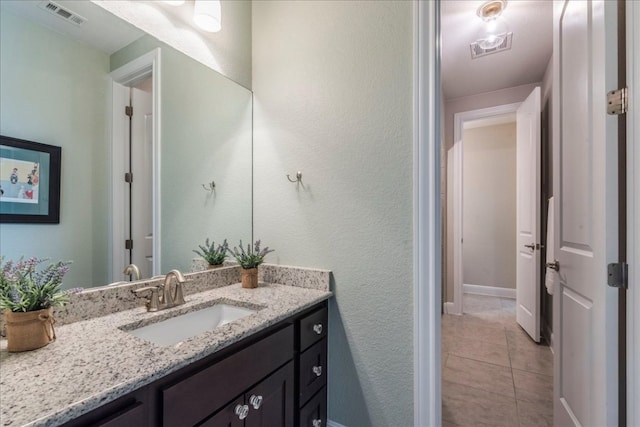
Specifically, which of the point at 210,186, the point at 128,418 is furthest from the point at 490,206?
the point at 128,418

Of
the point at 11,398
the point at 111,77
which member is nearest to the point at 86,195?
the point at 111,77

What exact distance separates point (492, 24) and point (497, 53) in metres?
0.51

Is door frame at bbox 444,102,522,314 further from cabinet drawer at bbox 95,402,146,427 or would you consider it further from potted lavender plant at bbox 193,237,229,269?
cabinet drawer at bbox 95,402,146,427

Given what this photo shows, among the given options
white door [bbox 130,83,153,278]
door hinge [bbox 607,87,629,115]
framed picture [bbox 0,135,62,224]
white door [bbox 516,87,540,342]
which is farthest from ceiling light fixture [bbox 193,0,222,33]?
white door [bbox 516,87,540,342]

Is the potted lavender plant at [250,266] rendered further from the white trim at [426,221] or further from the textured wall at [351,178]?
the white trim at [426,221]

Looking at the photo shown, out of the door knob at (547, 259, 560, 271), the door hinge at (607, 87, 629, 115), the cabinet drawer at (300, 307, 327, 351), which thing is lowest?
the cabinet drawer at (300, 307, 327, 351)

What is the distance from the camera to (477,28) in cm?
217

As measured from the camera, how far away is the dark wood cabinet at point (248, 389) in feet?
Result: 2.21

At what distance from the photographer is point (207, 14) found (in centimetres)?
139

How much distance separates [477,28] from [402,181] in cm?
174

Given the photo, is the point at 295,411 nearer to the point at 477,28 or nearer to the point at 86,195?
the point at 86,195

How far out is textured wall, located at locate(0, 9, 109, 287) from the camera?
889mm

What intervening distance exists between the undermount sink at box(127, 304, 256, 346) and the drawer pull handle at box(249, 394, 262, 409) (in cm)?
34

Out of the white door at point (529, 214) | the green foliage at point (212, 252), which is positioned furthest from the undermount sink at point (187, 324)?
the white door at point (529, 214)
